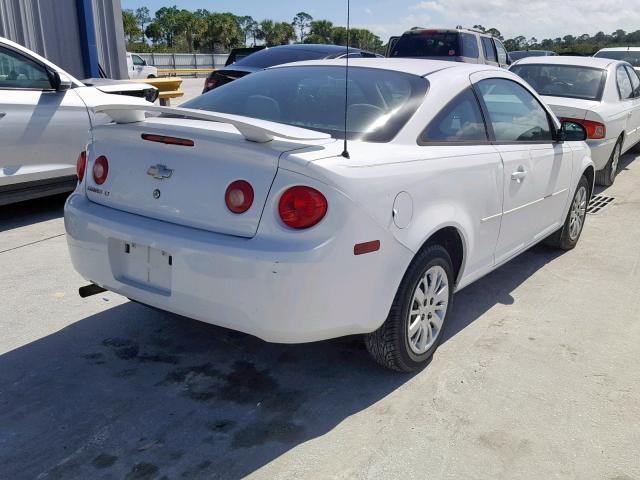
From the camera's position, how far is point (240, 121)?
272 cm

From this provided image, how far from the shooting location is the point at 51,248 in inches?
210

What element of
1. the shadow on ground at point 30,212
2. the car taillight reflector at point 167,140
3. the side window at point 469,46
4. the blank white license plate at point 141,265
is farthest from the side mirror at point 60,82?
the side window at point 469,46

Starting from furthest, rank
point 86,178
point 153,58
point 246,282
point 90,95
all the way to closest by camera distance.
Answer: point 153,58 < point 90,95 < point 86,178 < point 246,282

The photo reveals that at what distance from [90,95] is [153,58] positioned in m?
37.6

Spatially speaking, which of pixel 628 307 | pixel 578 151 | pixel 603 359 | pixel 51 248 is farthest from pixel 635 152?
pixel 51 248

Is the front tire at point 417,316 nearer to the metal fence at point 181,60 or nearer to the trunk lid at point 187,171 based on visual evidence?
the trunk lid at point 187,171

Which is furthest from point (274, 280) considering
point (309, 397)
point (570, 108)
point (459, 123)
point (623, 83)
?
point (623, 83)

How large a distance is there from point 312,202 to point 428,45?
12424 mm

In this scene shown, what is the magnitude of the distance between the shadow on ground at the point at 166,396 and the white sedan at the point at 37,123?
2572 millimetres

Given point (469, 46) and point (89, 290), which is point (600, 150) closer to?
point (89, 290)

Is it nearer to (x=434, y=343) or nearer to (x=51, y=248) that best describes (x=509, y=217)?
(x=434, y=343)

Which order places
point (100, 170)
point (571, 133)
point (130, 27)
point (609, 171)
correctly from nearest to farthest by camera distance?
point (100, 170), point (571, 133), point (609, 171), point (130, 27)

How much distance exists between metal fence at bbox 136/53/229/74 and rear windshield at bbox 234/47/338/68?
32.0 m

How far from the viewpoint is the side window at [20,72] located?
591cm
